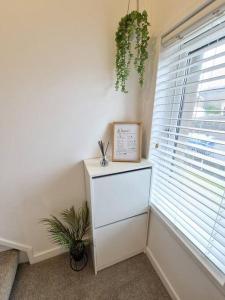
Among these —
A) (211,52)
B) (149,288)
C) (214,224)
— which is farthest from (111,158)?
(149,288)

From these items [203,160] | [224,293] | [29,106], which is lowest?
[224,293]

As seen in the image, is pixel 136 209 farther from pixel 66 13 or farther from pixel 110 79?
pixel 66 13

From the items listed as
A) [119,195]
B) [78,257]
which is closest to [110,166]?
[119,195]

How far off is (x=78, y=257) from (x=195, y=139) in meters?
1.38

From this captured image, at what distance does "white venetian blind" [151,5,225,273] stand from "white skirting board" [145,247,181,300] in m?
0.51

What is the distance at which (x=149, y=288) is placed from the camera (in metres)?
1.27

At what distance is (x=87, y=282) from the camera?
131cm

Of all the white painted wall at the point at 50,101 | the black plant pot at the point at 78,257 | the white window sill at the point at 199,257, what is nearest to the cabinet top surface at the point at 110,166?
the white painted wall at the point at 50,101

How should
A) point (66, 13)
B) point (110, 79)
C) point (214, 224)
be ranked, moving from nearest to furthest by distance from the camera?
point (214, 224)
point (66, 13)
point (110, 79)

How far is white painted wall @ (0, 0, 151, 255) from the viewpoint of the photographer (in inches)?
39.1

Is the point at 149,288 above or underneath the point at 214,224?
underneath

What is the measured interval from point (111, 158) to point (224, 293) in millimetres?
1032

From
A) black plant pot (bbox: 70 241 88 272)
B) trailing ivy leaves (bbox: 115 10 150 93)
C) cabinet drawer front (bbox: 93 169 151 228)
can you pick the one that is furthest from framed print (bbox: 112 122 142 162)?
black plant pot (bbox: 70 241 88 272)

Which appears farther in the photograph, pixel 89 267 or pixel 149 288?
pixel 89 267
